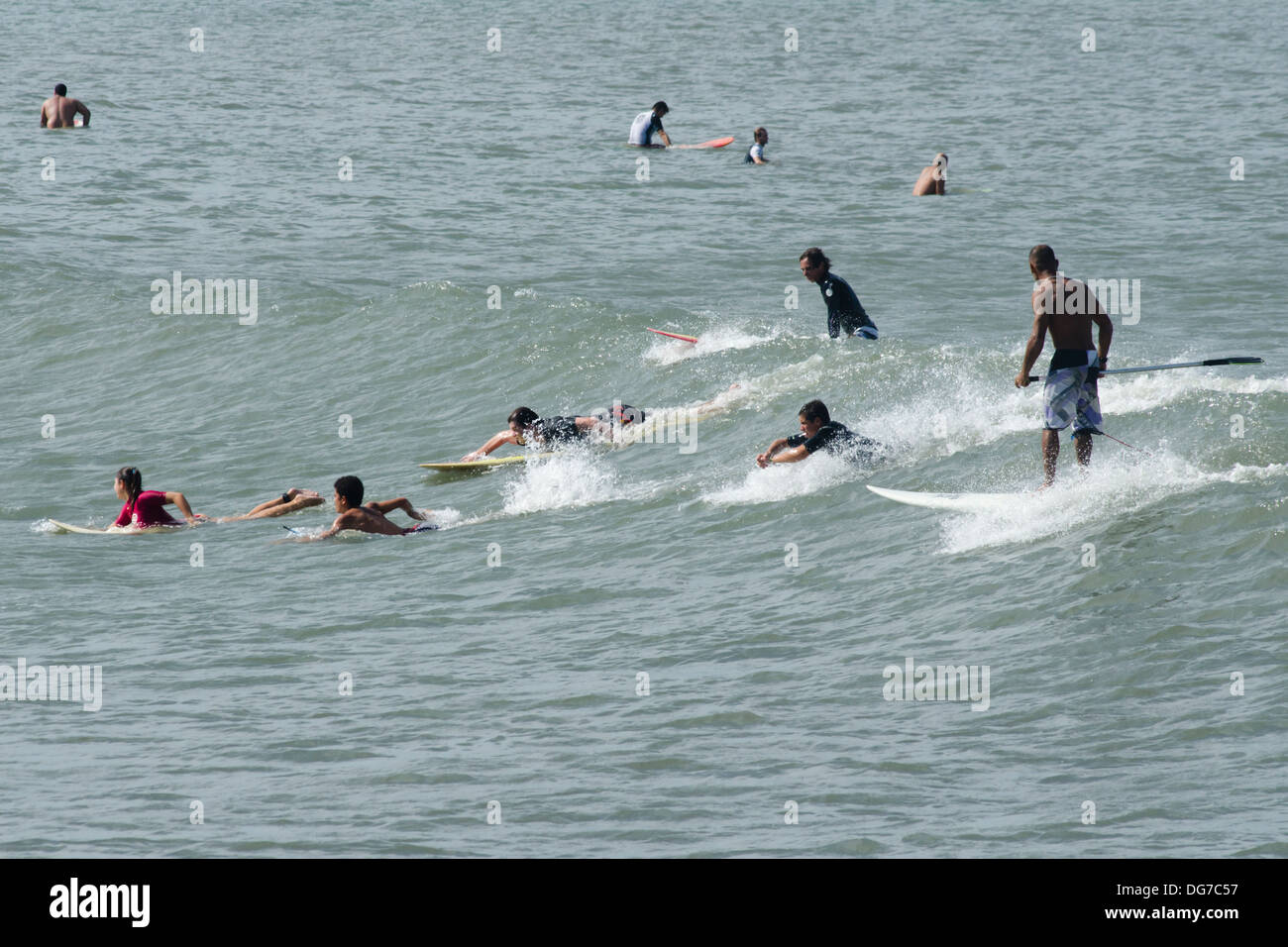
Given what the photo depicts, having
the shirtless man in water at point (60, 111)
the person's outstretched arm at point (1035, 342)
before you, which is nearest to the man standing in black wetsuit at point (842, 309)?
the person's outstretched arm at point (1035, 342)

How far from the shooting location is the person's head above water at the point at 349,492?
1504 cm

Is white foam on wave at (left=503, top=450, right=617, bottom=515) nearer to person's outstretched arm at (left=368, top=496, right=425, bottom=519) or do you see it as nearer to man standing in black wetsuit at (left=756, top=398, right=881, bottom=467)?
person's outstretched arm at (left=368, top=496, right=425, bottom=519)

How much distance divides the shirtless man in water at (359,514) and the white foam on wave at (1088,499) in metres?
5.07

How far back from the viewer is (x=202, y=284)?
82.2 feet

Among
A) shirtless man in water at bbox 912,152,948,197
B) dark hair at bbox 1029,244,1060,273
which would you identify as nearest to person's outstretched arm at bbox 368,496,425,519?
dark hair at bbox 1029,244,1060,273

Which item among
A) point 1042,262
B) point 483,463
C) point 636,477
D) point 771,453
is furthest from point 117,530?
point 1042,262

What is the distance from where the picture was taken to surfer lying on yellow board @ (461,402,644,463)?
17.0 m

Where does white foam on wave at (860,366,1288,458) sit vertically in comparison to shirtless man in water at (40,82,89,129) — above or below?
below

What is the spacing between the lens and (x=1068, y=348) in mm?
12789

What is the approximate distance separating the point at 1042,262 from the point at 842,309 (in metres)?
6.25

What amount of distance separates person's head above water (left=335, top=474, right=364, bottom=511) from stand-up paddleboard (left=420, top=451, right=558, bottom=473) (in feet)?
7.14

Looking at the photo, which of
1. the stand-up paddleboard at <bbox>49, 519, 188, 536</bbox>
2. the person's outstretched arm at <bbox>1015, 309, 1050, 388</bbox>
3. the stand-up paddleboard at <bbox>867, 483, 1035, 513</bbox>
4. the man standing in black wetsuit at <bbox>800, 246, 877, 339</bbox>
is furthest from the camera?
the man standing in black wetsuit at <bbox>800, 246, 877, 339</bbox>

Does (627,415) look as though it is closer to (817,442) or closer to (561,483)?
(561,483)
